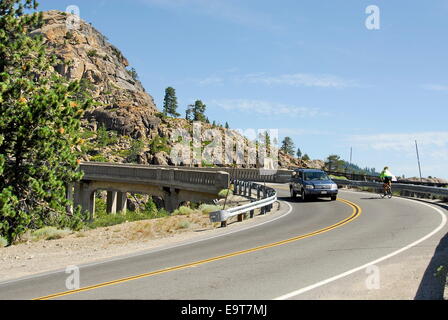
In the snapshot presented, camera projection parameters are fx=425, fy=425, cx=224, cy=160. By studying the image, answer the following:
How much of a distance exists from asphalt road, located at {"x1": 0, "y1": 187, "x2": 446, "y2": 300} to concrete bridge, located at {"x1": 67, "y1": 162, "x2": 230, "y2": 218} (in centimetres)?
1637

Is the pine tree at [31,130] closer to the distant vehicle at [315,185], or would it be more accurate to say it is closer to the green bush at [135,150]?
the distant vehicle at [315,185]

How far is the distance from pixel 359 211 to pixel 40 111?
16.5 m

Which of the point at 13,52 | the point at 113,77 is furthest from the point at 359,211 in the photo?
the point at 113,77

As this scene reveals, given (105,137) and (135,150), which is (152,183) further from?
(105,137)

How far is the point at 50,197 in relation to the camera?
75.2 feet

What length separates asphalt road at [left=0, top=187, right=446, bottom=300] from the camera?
300 inches

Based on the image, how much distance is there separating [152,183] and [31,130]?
18596mm

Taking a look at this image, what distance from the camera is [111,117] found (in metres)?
147

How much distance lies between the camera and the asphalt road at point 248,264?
25.0ft

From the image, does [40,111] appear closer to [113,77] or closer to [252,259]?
[252,259]

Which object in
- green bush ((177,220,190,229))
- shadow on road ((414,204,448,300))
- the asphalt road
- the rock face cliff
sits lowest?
green bush ((177,220,190,229))

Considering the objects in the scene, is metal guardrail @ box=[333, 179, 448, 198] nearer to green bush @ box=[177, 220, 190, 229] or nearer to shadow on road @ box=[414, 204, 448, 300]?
green bush @ box=[177, 220, 190, 229]

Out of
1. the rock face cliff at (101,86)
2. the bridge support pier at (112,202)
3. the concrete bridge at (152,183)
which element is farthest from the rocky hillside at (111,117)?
the concrete bridge at (152,183)

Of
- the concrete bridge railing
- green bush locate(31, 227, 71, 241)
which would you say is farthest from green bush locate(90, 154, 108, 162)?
green bush locate(31, 227, 71, 241)
